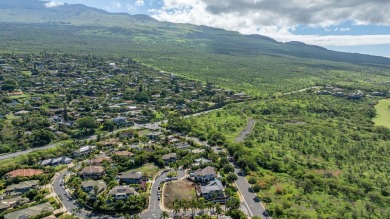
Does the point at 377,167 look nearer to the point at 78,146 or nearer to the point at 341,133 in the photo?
the point at 341,133

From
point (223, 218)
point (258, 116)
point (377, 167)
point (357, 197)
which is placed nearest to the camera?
point (223, 218)

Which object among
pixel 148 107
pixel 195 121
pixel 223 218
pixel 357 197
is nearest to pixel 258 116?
pixel 195 121

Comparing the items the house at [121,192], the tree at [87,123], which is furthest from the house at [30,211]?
the tree at [87,123]

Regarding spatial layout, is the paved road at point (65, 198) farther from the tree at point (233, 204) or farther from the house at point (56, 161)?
the tree at point (233, 204)

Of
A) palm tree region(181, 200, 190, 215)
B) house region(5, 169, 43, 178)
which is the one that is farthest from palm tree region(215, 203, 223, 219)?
house region(5, 169, 43, 178)

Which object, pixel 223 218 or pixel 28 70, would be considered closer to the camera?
pixel 223 218

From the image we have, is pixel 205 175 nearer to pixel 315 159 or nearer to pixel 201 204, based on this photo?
pixel 201 204
